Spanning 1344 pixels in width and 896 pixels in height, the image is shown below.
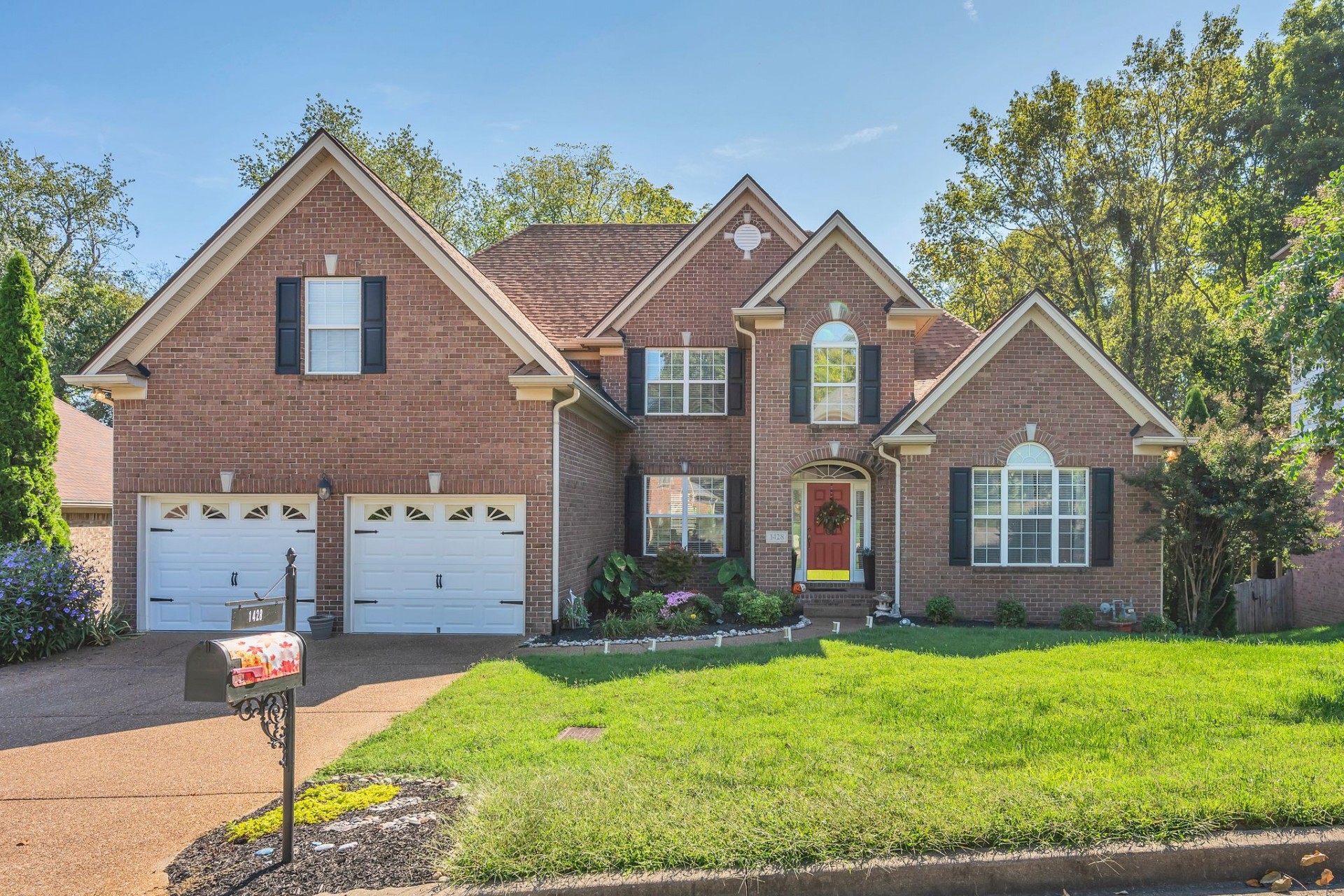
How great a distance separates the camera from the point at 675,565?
1437cm

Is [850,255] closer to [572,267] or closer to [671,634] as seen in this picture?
[572,267]

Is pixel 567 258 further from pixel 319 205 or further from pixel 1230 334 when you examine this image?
pixel 1230 334

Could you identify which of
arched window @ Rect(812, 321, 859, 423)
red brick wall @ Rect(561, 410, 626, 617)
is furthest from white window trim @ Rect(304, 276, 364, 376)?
arched window @ Rect(812, 321, 859, 423)

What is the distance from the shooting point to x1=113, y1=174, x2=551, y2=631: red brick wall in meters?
11.6

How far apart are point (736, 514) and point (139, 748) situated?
427 inches

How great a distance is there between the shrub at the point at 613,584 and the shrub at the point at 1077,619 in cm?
746

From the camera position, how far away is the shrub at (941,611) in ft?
41.7

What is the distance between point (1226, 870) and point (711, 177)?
28119mm

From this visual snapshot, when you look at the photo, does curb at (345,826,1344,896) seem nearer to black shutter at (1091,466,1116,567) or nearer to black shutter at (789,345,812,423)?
black shutter at (1091,466,1116,567)

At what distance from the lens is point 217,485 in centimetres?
1172

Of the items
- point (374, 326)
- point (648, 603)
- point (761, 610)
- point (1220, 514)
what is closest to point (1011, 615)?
point (1220, 514)

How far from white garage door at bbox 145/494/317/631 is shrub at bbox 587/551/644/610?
4.66 m

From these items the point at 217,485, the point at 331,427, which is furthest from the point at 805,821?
the point at 217,485

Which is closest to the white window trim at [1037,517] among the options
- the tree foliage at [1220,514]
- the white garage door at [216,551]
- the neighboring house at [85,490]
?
the tree foliage at [1220,514]
